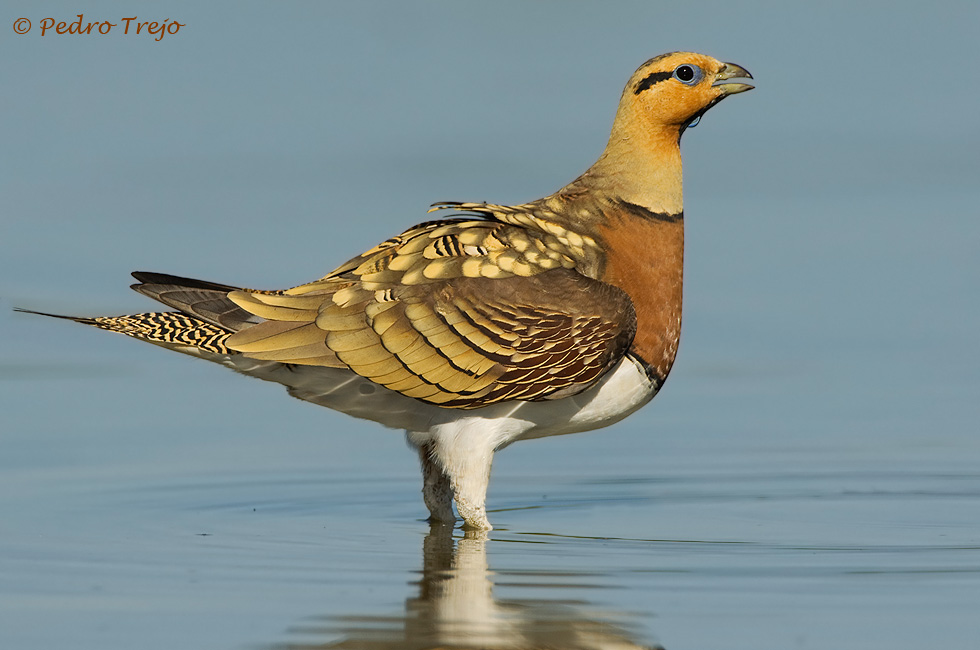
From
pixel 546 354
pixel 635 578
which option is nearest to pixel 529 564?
pixel 635 578

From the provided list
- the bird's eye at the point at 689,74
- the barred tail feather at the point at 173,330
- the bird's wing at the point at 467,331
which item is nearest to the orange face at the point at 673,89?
the bird's eye at the point at 689,74

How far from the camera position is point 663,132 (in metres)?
12.3

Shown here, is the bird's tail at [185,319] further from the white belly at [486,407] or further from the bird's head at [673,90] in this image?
the bird's head at [673,90]

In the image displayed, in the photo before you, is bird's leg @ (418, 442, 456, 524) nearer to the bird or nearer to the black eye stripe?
the bird

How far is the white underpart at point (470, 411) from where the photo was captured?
38.1 ft

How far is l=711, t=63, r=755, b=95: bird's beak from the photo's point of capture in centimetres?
1233

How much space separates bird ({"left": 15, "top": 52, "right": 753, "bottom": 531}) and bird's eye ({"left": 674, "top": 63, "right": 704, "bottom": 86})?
10 millimetres

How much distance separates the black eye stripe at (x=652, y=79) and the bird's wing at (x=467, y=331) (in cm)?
160

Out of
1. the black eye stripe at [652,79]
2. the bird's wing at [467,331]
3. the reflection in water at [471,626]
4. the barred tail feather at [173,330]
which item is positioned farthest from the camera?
the black eye stripe at [652,79]

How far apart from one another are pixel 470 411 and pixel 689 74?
9.72 feet

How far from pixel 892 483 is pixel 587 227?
11.7ft

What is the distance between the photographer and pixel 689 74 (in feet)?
40.2

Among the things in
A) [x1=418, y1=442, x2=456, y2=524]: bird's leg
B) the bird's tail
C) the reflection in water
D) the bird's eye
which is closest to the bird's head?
the bird's eye

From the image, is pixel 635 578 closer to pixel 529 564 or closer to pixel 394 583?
pixel 529 564
